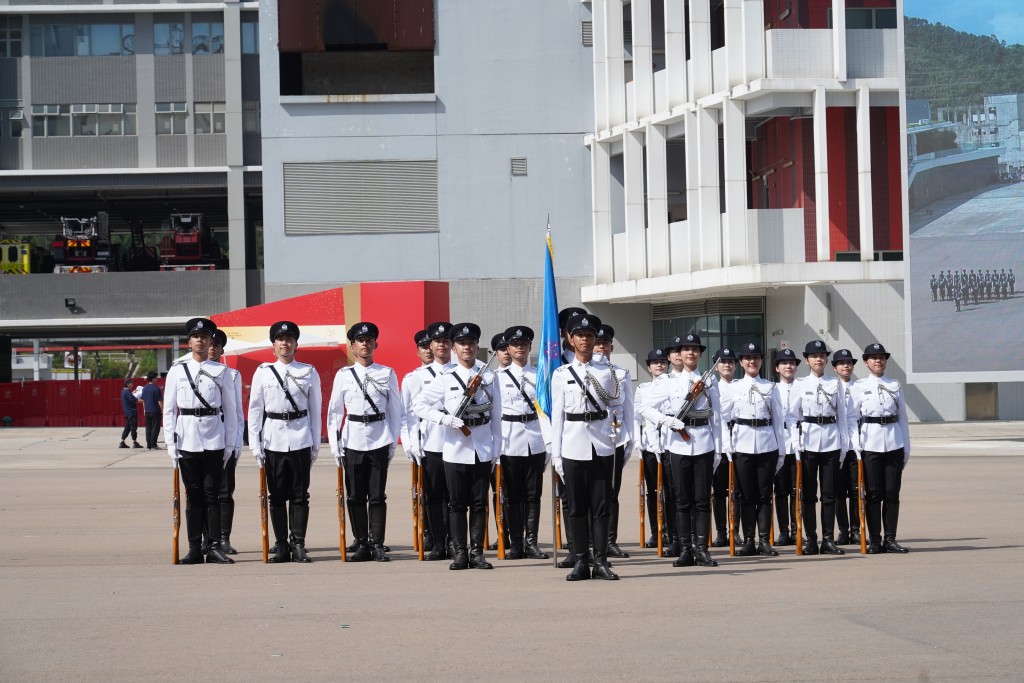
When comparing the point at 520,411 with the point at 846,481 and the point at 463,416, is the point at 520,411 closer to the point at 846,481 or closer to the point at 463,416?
the point at 463,416

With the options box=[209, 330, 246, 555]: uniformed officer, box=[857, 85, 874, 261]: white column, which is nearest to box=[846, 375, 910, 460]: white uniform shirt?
box=[209, 330, 246, 555]: uniformed officer

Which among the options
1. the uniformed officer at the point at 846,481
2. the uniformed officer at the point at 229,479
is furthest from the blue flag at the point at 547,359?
the uniformed officer at the point at 229,479

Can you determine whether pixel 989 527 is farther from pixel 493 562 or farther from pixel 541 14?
pixel 541 14

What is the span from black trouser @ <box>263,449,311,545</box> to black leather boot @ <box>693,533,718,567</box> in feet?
11.2

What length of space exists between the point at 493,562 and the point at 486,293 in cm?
2763

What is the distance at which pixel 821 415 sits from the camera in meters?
12.7

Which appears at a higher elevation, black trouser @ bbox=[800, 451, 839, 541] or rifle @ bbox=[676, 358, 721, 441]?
rifle @ bbox=[676, 358, 721, 441]

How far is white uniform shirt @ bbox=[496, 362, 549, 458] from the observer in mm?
12633

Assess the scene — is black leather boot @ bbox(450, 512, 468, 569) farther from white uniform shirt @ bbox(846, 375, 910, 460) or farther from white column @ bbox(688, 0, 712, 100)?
white column @ bbox(688, 0, 712, 100)

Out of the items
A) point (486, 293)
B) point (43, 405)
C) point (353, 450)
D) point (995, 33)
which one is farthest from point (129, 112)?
point (353, 450)

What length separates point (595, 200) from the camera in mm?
39406

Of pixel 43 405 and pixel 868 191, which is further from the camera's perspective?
pixel 43 405

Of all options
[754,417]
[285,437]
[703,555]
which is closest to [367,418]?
[285,437]

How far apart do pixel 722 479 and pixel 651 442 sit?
76cm
